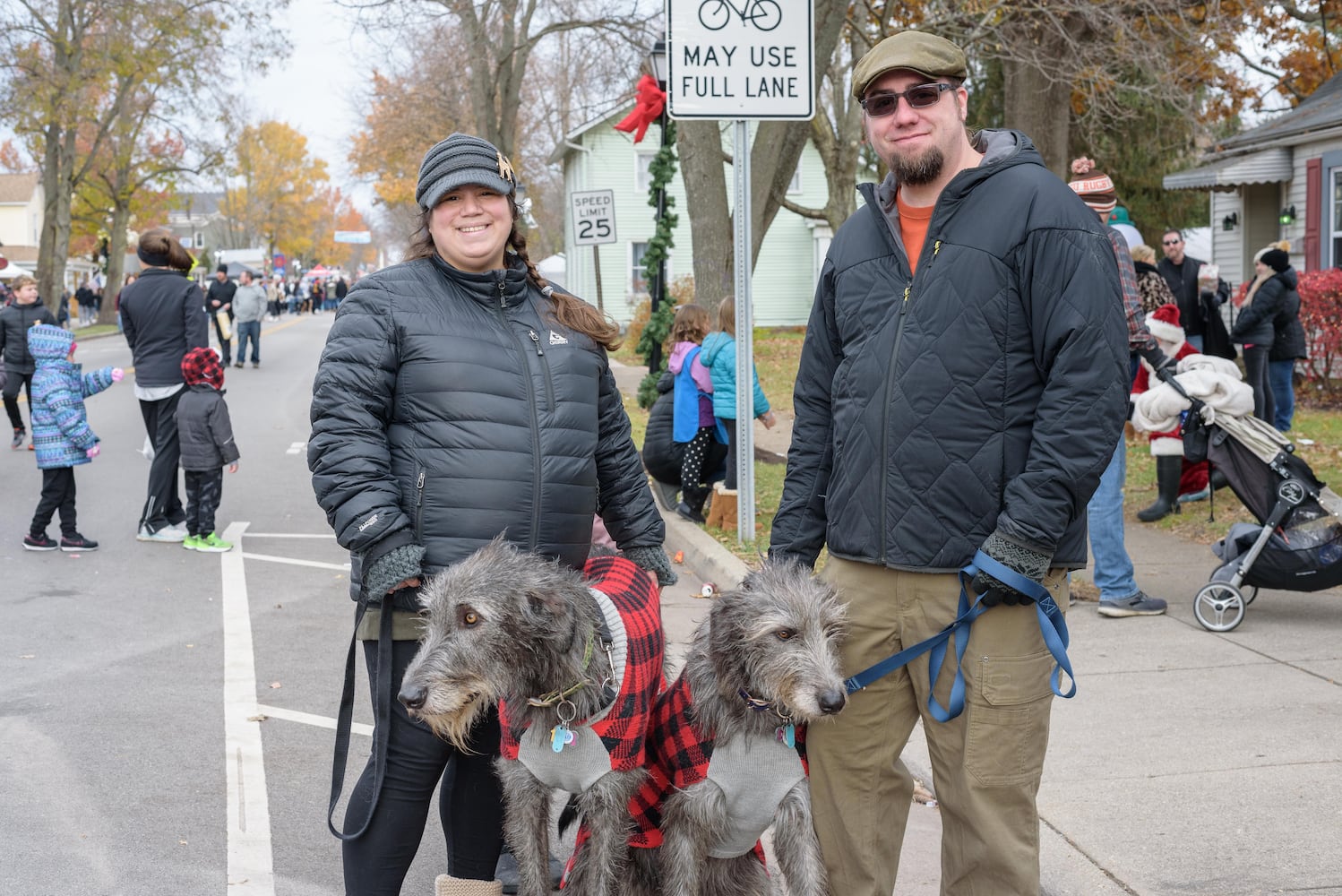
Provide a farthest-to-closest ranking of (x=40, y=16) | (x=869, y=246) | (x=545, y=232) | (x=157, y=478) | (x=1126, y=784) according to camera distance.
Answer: (x=545, y=232), (x=40, y=16), (x=157, y=478), (x=1126, y=784), (x=869, y=246)

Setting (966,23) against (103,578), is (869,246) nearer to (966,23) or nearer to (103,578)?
(103,578)

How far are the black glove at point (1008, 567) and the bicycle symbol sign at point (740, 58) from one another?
5.60 m

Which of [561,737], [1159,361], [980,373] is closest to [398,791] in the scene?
[561,737]

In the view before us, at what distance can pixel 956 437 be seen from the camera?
304cm

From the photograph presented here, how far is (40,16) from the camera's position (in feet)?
127

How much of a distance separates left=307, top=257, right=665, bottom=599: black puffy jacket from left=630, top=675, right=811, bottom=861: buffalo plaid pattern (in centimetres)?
52

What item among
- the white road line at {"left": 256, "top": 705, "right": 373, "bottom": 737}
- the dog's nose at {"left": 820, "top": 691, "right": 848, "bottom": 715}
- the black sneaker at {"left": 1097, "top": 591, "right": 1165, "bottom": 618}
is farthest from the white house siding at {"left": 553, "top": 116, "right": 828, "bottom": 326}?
the dog's nose at {"left": 820, "top": 691, "right": 848, "bottom": 715}

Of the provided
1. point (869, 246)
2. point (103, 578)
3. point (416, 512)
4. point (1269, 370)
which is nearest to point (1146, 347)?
point (869, 246)

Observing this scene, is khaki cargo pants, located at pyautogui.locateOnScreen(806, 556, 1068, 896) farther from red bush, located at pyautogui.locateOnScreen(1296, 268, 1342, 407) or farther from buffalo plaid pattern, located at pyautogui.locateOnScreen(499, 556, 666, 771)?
red bush, located at pyautogui.locateOnScreen(1296, 268, 1342, 407)

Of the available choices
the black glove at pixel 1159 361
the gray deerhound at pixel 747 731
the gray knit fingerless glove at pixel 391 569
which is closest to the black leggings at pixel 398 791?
the gray knit fingerless glove at pixel 391 569

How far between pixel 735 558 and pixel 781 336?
27183mm

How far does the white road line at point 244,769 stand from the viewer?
432 centimetres

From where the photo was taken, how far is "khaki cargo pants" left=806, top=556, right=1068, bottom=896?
3.10 meters

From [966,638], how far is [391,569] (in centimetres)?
146
